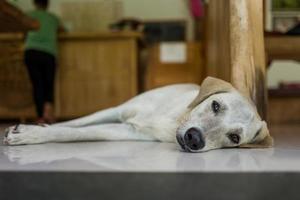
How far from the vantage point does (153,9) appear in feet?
24.3

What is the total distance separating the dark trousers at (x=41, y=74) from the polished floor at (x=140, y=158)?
335 centimetres

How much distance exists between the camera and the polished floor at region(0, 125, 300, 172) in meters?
1.44

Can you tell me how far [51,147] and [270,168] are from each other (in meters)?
0.89

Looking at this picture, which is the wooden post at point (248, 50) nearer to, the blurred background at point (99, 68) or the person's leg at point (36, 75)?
the blurred background at point (99, 68)

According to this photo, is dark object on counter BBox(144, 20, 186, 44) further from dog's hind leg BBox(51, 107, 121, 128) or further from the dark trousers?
dog's hind leg BBox(51, 107, 121, 128)

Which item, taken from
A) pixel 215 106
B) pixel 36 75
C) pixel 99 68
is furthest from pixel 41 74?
pixel 215 106

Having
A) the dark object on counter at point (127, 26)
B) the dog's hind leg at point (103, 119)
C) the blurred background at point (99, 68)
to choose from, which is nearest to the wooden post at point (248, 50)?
the dog's hind leg at point (103, 119)

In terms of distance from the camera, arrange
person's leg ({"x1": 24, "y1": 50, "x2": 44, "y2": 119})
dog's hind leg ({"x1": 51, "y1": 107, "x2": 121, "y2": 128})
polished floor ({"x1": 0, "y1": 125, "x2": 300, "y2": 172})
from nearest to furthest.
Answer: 1. polished floor ({"x1": 0, "y1": 125, "x2": 300, "y2": 172})
2. dog's hind leg ({"x1": 51, "y1": 107, "x2": 121, "y2": 128})
3. person's leg ({"x1": 24, "y1": 50, "x2": 44, "y2": 119})

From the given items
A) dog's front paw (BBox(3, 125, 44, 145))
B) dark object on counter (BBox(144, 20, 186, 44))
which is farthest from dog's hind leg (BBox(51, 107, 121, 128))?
dark object on counter (BBox(144, 20, 186, 44))

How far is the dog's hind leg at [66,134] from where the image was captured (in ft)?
6.95

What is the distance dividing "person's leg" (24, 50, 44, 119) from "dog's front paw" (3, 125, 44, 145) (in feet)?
10.7

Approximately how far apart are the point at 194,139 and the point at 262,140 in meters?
0.32

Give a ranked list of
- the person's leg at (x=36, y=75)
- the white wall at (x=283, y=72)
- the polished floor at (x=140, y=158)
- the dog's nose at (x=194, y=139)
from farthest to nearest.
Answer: the white wall at (x=283, y=72), the person's leg at (x=36, y=75), the dog's nose at (x=194, y=139), the polished floor at (x=140, y=158)

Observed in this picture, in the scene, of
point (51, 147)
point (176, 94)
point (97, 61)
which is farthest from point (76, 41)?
point (51, 147)
